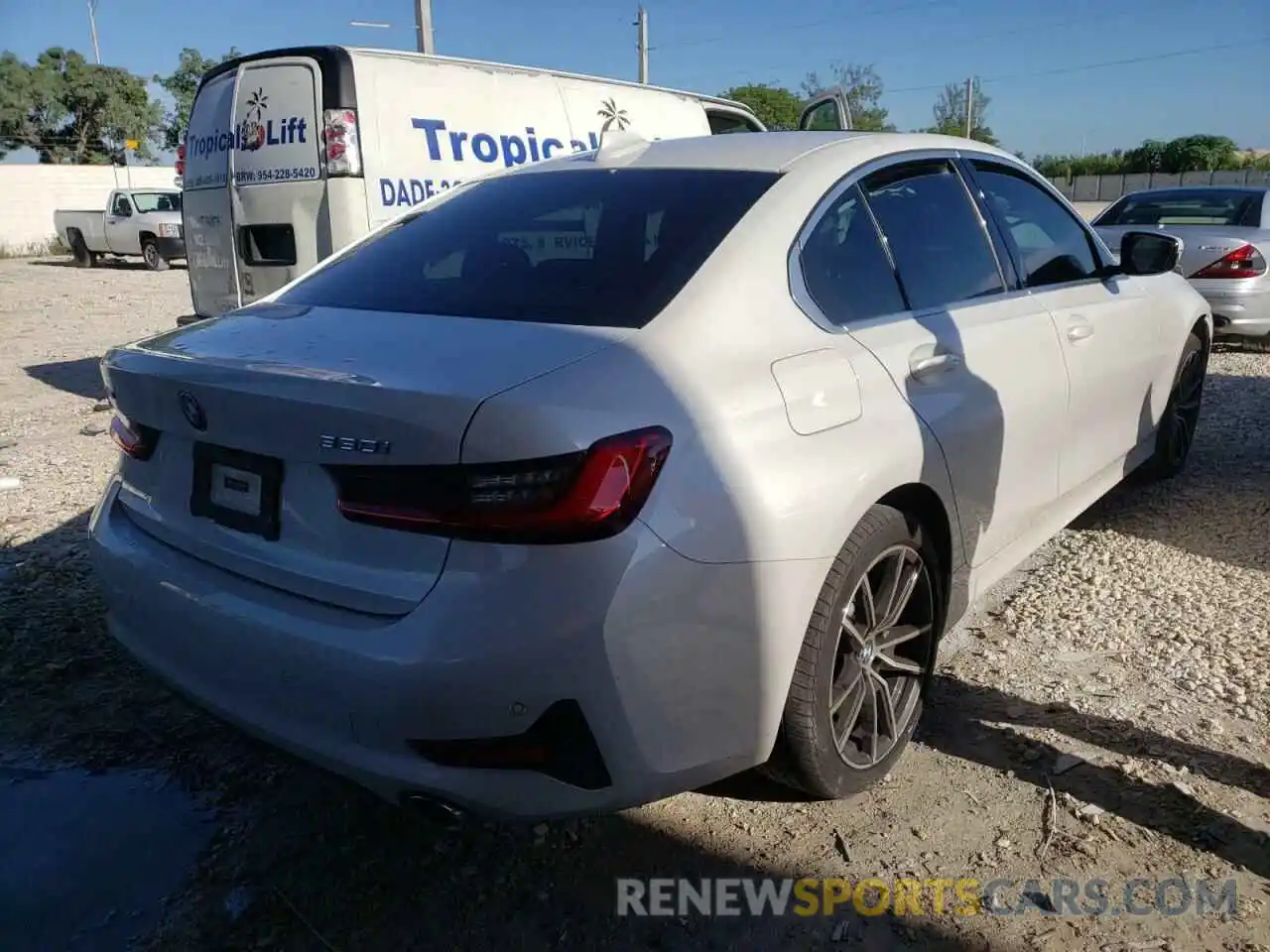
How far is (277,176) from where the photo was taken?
6.60 metres

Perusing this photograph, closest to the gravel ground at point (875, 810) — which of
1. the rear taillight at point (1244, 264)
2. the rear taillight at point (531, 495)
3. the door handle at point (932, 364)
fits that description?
the rear taillight at point (531, 495)

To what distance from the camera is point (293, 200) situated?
257 inches

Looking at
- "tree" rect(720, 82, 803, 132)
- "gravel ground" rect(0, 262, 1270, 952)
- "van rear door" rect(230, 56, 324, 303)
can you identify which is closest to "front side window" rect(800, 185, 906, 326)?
"gravel ground" rect(0, 262, 1270, 952)

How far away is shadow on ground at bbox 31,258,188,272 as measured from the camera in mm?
23875

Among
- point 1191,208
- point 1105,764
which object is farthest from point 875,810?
point 1191,208

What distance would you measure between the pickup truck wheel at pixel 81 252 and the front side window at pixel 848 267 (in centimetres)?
2600

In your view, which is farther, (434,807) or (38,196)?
(38,196)

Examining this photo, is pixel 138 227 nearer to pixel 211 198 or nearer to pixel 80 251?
pixel 80 251

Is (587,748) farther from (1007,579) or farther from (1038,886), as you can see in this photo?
(1007,579)

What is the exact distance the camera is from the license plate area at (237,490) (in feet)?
6.63

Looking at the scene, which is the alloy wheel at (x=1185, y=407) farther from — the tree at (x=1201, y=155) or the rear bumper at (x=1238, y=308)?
the tree at (x=1201, y=155)

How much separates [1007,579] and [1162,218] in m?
6.99

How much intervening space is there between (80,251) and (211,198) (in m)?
20.7

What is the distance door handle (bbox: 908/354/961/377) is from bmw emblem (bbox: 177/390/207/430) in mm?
1667
